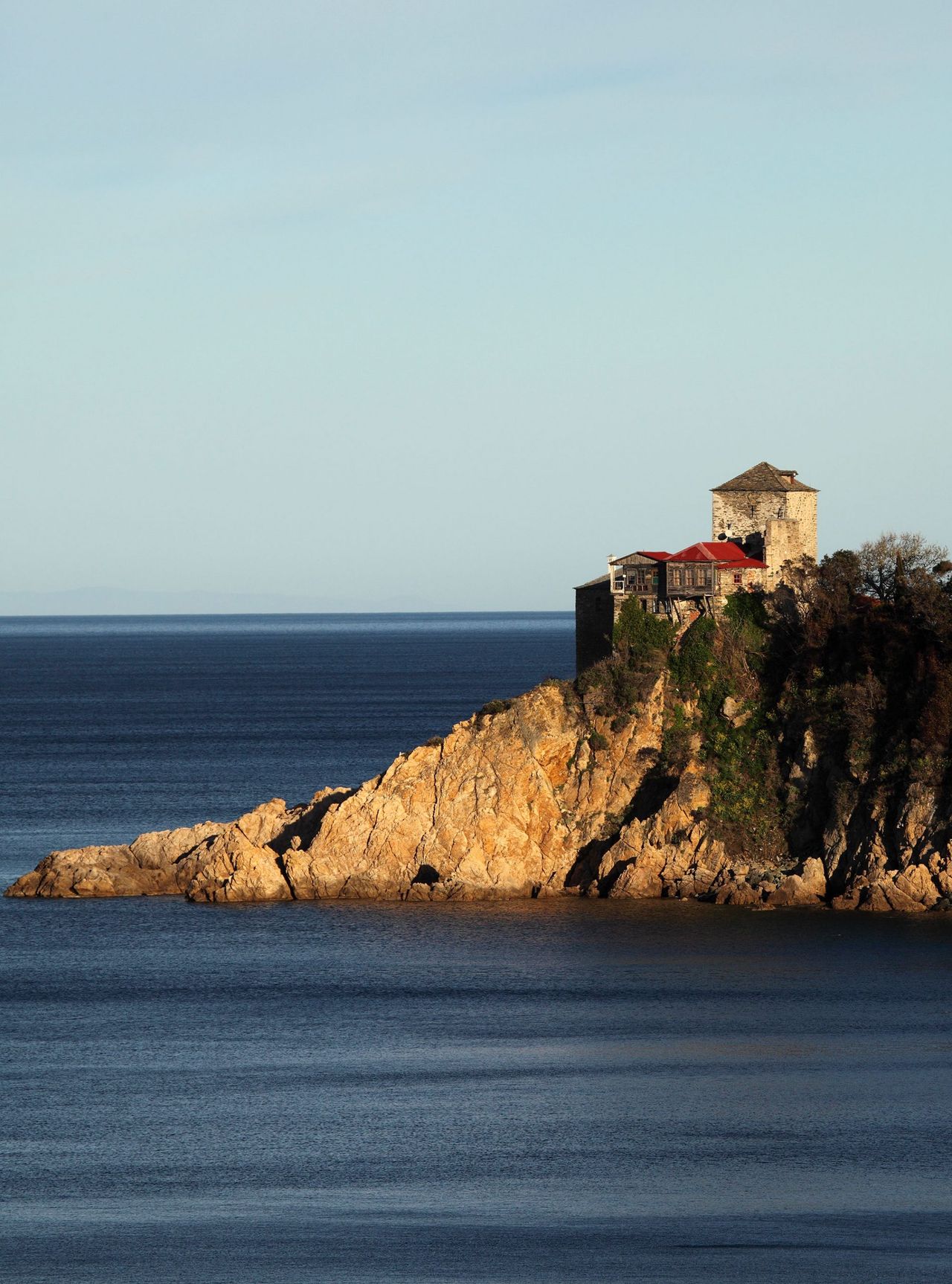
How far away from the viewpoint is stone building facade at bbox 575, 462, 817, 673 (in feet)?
273

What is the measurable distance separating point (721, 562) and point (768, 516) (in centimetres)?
451

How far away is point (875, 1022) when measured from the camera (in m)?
60.7

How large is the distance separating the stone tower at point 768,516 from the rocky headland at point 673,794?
2.80m

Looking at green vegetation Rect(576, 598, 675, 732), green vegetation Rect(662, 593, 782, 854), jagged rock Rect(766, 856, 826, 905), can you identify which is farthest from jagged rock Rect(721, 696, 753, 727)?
jagged rock Rect(766, 856, 826, 905)

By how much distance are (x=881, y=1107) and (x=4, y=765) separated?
283 feet

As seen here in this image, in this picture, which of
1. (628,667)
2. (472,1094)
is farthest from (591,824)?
(472,1094)

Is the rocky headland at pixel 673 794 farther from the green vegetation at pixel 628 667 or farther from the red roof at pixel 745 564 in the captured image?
the red roof at pixel 745 564

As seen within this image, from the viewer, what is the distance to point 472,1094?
174 ft

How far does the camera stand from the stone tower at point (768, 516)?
8456 cm

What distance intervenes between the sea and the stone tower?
57.7 feet

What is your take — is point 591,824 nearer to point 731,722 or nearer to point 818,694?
point 731,722

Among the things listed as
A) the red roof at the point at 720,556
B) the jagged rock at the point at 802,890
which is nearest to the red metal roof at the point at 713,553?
the red roof at the point at 720,556

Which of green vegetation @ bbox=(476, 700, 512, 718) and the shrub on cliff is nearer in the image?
green vegetation @ bbox=(476, 700, 512, 718)

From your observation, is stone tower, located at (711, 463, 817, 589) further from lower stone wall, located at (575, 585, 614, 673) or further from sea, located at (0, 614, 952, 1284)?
sea, located at (0, 614, 952, 1284)
